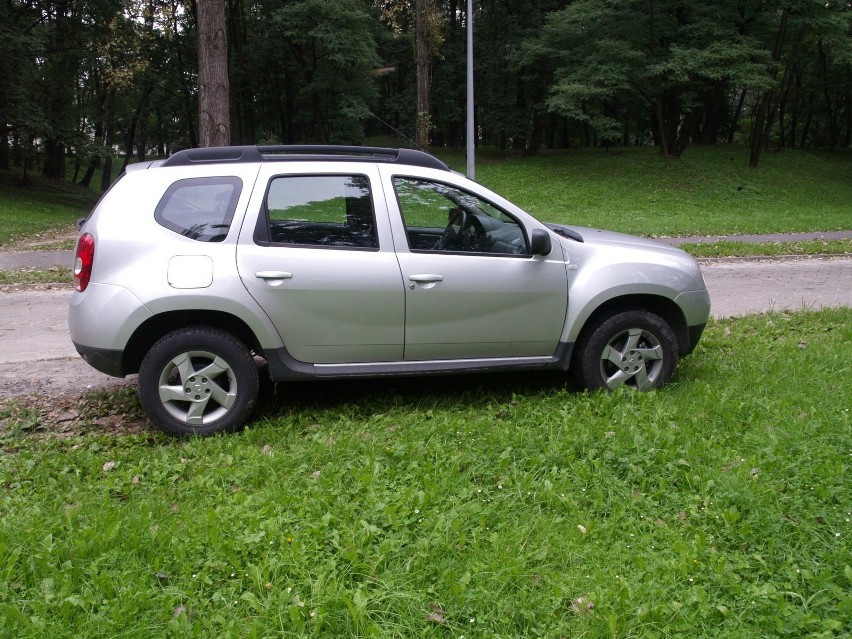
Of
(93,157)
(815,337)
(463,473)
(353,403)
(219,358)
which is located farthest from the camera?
(93,157)

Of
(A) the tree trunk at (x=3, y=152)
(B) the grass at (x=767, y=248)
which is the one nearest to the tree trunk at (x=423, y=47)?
(B) the grass at (x=767, y=248)

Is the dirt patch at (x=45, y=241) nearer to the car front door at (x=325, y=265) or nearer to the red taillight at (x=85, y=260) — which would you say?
the red taillight at (x=85, y=260)

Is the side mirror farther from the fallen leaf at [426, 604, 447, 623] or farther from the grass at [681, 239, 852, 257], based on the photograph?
the grass at [681, 239, 852, 257]

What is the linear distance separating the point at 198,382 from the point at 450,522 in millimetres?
2088

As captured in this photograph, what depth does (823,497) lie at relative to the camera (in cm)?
360

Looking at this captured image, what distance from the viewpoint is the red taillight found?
182 inches

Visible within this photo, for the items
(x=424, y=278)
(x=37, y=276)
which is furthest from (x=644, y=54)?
(x=424, y=278)

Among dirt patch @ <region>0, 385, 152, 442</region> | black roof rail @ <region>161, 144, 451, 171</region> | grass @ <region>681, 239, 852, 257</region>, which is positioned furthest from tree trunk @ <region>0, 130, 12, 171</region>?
black roof rail @ <region>161, 144, 451, 171</region>

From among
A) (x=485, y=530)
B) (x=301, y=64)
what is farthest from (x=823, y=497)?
(x=301, y=64)

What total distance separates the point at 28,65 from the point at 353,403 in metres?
27.0

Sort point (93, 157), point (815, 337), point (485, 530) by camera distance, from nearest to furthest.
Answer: point (485, 530)
point (815, 337)
point (93, 157)

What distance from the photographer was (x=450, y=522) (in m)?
3.48

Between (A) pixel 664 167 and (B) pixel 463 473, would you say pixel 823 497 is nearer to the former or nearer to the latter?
Answer: (B) pixel 463 473

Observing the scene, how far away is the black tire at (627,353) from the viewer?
5.22m
